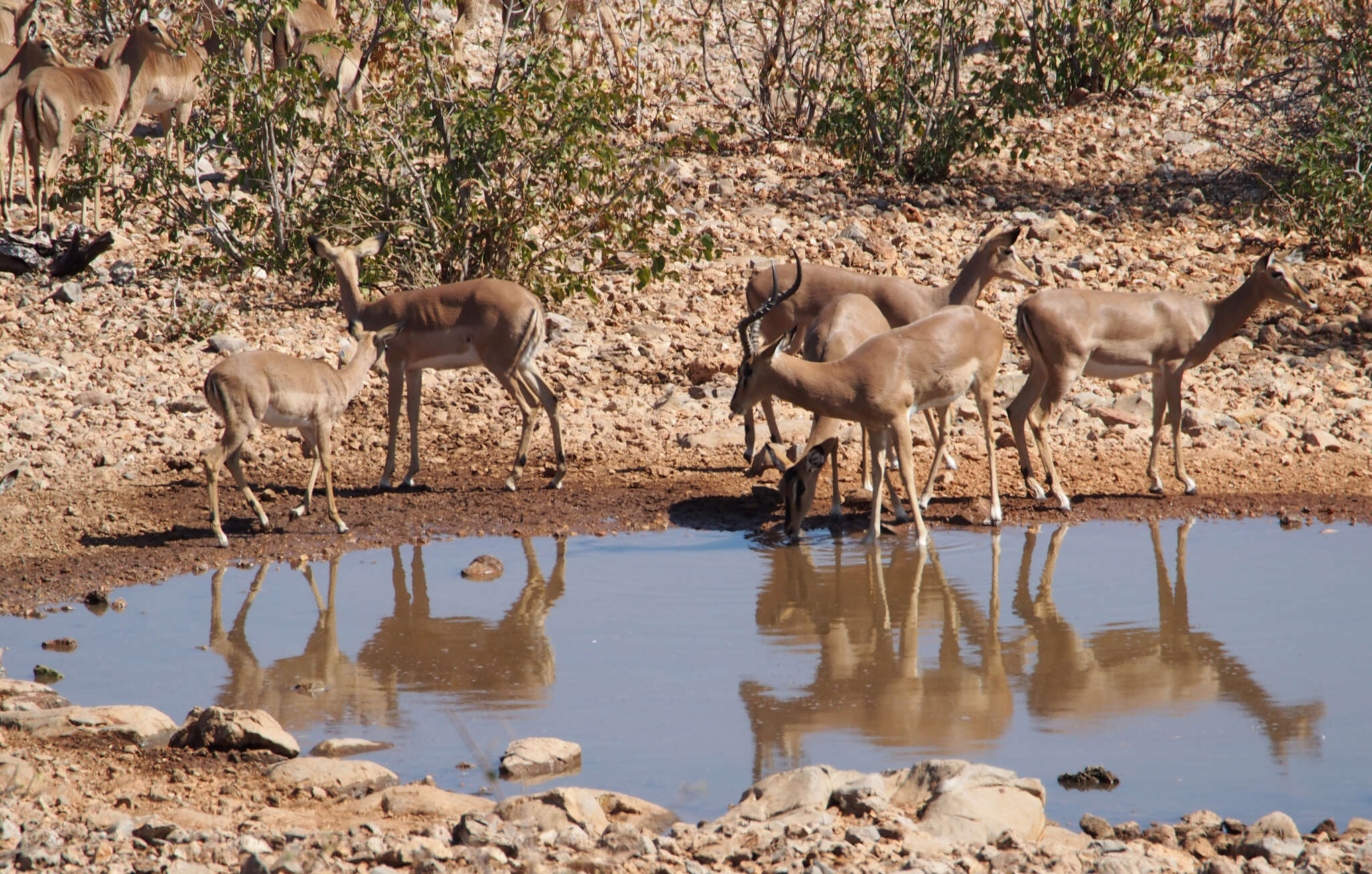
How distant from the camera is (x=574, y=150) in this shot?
1298 cm

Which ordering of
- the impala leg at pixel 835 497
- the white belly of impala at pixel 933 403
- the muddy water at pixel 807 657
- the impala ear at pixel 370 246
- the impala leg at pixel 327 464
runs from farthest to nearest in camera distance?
1. the impala ear at pixel 370 246
2. the impala leg at pixel 835 497
3. the white belly of impala at pixel 933 403
4. the impala leg at pixel 327 464
5. the muddy water at pixel 807 657

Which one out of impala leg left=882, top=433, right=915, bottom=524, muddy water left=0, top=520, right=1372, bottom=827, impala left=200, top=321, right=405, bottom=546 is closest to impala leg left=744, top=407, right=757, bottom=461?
impala leg left=882, top=433, right=915, bottom=524

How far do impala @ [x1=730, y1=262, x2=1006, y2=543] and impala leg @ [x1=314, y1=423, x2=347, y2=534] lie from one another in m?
2.72

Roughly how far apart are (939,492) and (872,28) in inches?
337

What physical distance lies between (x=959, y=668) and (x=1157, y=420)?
15.0 ft

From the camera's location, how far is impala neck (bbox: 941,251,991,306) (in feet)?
36.4

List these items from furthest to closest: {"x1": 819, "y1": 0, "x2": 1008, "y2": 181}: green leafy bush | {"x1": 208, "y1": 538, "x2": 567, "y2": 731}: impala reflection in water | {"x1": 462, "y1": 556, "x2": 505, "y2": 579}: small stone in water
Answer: {"x1": 819, "y1": 0, "x2": 1008, "y2": 181}: green leafy bush, {"x1": 462, "y1": 556, "x2": 505, "y2": 579}: small stone in water, {"x1": 208, "y1": 538, "x2": 567, "y2": 731}: impala reflection in water

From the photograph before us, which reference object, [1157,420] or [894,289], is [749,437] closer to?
[894,289]

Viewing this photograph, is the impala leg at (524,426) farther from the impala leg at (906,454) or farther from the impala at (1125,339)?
the impala at (1125,339)

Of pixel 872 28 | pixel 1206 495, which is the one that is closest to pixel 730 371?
pixel 1206 495

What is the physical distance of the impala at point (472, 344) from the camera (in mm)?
10422

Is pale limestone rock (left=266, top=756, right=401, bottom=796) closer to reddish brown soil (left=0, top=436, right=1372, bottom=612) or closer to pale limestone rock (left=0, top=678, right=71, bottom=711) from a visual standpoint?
pale limestone rock (left=0, top=678, right=71, bottom=711)

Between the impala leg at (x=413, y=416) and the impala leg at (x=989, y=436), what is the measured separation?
4167 millimetres

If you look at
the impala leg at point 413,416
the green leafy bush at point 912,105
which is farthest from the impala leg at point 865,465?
the green leafy bush at point 912,105
